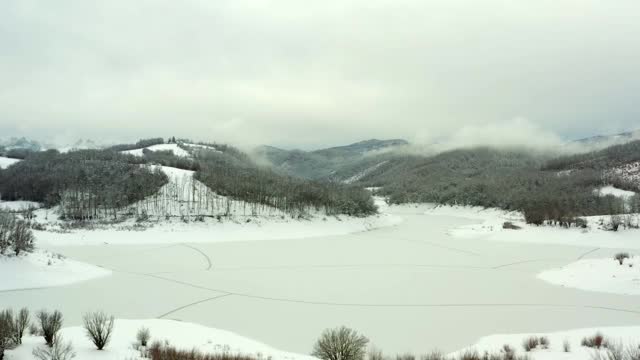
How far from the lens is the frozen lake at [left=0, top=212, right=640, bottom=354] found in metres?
19.5

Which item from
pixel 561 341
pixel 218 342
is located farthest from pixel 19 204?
pixel 561 341

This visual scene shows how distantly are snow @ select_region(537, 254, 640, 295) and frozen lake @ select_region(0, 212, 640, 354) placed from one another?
1.31 meters

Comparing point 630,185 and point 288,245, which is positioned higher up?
point 630,185

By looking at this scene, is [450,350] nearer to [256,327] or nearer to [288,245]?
[256,327]

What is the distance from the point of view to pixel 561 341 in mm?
15977

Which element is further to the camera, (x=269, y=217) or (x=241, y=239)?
(x=269, y=217)

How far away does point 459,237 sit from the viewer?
61.1m

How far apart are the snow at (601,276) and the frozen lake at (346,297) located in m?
1.31

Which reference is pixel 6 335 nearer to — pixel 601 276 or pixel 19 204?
pixel 601 276

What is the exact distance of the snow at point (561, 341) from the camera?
44.7ft

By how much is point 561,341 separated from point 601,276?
16077mm

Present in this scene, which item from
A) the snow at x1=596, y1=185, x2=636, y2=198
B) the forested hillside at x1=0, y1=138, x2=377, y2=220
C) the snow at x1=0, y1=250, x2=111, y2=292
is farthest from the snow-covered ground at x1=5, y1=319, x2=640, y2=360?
the snow at x1=596, y1=185, x2=636, y2=198

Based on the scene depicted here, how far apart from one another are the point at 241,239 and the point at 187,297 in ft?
119

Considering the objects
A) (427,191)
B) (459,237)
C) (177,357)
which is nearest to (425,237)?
(459,237)
